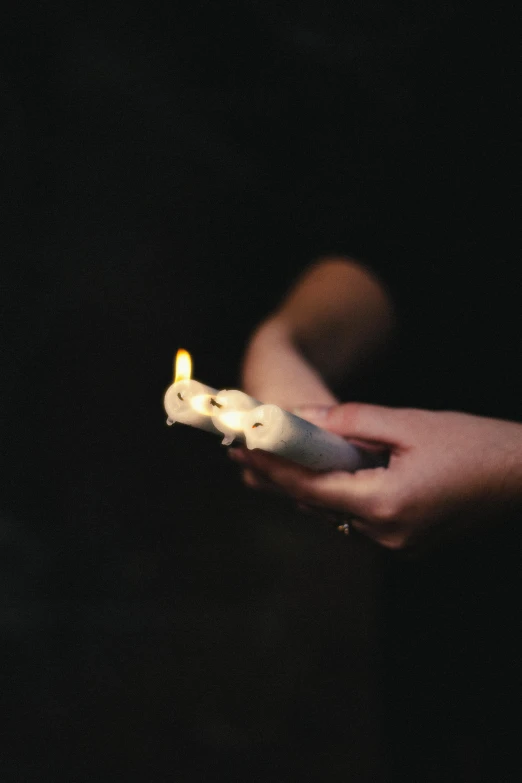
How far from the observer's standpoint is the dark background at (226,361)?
34.8 inches

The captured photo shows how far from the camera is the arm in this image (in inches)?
34.7

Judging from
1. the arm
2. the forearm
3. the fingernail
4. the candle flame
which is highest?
the arm

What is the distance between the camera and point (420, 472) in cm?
58

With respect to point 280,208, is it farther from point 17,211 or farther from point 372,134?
point 17,211

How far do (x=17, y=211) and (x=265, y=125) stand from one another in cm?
66

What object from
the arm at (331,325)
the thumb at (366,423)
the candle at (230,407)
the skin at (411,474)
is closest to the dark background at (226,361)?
the arm at (331,325)

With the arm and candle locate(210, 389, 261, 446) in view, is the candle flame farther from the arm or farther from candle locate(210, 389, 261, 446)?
the arm

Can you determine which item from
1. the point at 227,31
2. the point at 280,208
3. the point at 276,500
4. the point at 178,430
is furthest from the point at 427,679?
the point at 227,31

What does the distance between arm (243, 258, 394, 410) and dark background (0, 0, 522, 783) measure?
0.14 feet

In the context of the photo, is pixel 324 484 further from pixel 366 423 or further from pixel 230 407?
pixel 230 407

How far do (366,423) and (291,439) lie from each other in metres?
0.19

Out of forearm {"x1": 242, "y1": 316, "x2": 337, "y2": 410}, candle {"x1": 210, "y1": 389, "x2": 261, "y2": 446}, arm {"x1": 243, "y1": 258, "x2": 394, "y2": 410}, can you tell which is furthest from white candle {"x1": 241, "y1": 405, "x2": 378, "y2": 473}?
arm {"x1": 243, "y1": 258, "x2": 394, "y2": 410}

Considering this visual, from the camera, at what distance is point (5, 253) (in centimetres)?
116

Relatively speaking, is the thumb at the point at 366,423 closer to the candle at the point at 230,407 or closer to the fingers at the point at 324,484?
the fingers at the point at 324,484
